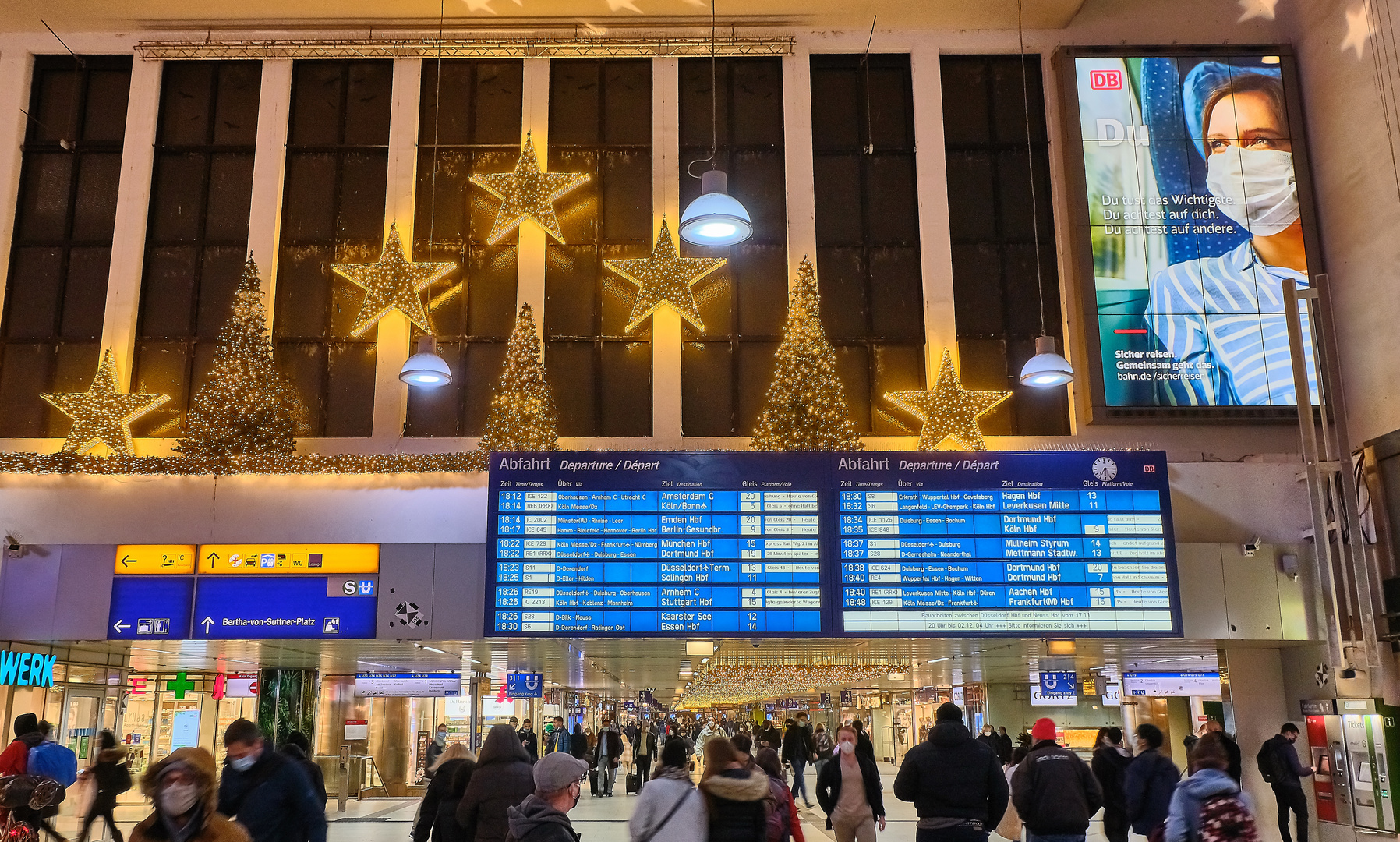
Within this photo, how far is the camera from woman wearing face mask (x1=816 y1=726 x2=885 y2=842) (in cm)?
1005

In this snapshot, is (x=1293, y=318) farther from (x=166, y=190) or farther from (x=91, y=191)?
(x=91, y=191)

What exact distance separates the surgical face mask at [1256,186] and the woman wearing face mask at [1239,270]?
1 cm

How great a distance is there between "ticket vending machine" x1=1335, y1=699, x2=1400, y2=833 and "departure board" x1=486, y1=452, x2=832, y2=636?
7.40m

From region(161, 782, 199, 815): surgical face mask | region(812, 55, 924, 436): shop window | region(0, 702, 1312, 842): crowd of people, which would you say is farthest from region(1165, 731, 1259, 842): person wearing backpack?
region(812, 55, 924, 436): shop window

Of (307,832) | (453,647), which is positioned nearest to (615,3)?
(453,647)

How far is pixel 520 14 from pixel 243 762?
15734 mm

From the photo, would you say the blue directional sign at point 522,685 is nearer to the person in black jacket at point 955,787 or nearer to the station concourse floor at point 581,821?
the station concourse floor at point 581,821

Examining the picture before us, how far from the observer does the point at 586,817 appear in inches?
765

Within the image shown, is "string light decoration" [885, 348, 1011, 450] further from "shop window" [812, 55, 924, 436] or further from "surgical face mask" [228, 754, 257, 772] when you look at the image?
"surgical face mask" [228, 754, 257, 772]

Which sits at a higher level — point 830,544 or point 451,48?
point 451,48

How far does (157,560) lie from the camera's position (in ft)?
46.3

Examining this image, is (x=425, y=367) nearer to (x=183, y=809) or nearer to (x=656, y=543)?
(x=656, y=543)

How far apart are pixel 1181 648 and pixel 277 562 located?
1248 cm

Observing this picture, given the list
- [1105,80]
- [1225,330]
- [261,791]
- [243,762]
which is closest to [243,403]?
[243,762]
